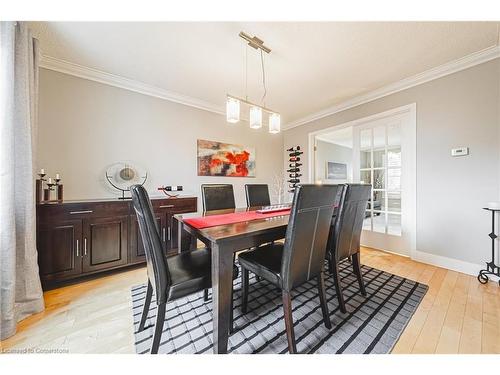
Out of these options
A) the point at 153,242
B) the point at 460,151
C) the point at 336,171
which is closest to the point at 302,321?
the point at 153,242

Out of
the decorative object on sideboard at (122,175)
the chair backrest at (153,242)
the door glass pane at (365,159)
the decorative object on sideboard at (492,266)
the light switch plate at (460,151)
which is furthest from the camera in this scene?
the door glass pane at (365,159)

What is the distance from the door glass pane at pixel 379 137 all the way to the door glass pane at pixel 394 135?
0.07 metres

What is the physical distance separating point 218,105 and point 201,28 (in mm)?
1637

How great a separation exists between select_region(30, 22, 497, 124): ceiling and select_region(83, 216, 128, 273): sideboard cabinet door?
5.76ft

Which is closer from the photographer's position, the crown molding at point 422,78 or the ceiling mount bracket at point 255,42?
the ceiling mount bracket at point 255,42

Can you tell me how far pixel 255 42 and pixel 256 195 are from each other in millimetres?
1667

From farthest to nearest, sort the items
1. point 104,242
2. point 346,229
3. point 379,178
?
point 379,178 < point 104,242 < point 346,229

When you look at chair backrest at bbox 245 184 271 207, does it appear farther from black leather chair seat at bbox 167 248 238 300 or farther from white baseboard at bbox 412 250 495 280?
white baseboard at bbox 412 250 495 280

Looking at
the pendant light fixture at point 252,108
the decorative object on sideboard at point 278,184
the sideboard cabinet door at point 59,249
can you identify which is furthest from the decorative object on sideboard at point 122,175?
the decorative object on sideboard at point 278,184

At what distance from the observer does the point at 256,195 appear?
2.55 meters

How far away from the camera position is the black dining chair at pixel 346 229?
146 centimetres

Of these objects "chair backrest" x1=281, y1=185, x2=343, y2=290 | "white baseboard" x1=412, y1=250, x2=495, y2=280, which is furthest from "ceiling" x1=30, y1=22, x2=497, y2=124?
"white baseboard" x1=412, y1=250, x2=495, y2=280

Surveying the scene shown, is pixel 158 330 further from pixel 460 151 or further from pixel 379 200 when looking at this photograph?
pixel 460 151

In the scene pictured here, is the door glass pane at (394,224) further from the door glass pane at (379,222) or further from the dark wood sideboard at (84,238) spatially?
the dark wood sideboard at (84,238)
